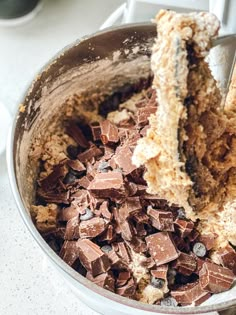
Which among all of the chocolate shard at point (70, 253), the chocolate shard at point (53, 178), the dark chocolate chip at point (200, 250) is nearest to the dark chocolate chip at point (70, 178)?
the chocolate shard at point (53, 178)

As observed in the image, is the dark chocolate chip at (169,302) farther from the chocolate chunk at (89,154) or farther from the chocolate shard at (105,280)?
the chocolate chunk at (89,154)

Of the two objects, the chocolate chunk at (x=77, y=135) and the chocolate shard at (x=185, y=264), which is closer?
the chocolate shard at (x=185, y=264)

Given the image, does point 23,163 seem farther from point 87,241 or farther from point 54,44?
point 54,44

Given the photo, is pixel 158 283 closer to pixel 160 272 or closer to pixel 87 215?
pixel 160 272

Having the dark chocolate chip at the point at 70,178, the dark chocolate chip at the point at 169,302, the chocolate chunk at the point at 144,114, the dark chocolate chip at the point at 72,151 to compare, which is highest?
the chocolate chunk at the point at 144,114

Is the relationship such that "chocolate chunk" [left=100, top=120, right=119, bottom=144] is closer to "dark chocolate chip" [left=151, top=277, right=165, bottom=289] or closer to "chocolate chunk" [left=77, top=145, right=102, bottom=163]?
"chocolate chunk" [left=77, top=145, right=102, bottom=163]

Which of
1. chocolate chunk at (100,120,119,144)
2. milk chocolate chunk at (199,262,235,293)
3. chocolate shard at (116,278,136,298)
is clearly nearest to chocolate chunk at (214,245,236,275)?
milk chocolate chunk at (199,262,235,293)

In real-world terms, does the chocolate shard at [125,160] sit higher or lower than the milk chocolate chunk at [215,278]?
higher

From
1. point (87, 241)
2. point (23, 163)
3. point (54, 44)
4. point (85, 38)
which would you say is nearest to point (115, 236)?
point (87, 241)
